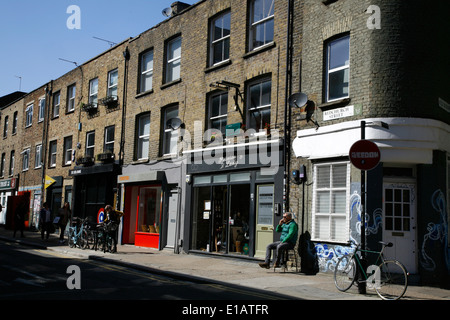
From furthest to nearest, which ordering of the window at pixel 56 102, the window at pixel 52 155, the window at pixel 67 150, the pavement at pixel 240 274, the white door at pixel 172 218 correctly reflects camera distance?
the window at pixel 56 102
the window at pixel 52 155
the window at pixel 67 150
the white door at pixel 172 218
the pavement at pixel 240 274

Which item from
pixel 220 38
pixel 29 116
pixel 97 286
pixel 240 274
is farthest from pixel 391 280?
pixel 29 116

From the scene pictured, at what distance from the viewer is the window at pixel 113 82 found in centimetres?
2330

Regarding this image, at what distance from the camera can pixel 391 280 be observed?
9.30 meters

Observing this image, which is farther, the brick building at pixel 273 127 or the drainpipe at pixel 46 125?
the drainpipe at pixel 46 125

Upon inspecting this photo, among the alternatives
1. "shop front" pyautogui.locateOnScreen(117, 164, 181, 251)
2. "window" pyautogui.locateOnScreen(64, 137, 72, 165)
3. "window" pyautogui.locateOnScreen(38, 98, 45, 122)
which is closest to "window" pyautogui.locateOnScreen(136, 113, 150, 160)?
"shop front" pyautogui.locateOnScreen(117, 164, 181, 251)

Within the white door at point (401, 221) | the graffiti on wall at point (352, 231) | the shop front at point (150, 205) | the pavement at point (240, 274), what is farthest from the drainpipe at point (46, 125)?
the white door at point (401, 221)

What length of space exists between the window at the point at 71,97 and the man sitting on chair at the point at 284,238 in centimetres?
1813

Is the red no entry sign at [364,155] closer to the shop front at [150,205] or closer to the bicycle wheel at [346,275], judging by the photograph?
the bicycle wheel at [346,275]

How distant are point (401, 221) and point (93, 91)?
18448 mm

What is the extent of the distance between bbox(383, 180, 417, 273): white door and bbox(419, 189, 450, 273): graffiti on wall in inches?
9.7

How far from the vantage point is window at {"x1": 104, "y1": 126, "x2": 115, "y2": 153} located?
23031 millimetres

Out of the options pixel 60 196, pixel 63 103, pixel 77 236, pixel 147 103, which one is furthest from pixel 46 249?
pixel 63 103

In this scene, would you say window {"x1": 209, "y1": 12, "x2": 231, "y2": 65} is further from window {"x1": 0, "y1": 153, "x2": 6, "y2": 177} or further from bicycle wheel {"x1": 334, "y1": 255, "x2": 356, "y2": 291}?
window {"x1": 0, "y1": 153, "x2": 6, "y2": 177}

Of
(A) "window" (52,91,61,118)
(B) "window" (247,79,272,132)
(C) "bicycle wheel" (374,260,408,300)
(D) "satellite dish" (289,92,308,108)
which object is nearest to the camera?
(C) "bicycle wheel" (374,260,408,300)
